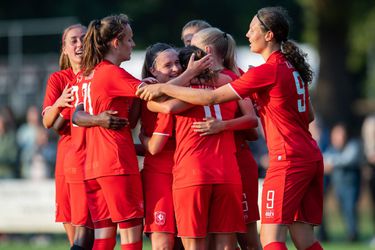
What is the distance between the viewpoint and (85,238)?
9188 millimetres

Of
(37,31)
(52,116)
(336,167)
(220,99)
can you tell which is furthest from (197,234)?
(37,31)

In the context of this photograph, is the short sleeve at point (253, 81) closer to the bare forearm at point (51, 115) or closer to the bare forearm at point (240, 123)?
the bare forearm at point (240, 123)

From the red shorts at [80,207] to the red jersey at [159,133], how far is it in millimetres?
730

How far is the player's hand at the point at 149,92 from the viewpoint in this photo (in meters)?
8.38

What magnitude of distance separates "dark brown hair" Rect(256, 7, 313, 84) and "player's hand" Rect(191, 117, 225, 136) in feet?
2.71

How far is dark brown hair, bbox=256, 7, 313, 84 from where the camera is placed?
27.9 feet

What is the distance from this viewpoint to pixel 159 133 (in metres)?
8.51

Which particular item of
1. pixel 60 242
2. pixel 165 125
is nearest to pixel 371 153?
pixel 60 242

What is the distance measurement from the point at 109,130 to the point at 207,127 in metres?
0.84

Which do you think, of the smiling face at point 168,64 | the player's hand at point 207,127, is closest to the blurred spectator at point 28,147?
the smiling face at point 168,64

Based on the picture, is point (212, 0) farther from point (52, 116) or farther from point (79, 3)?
point (52, 116)

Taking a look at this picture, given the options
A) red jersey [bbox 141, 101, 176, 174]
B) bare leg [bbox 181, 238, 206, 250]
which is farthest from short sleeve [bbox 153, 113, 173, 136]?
bare leg [bbox 181, 238, 206, 250]

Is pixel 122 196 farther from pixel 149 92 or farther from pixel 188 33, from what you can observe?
pixel 188 33

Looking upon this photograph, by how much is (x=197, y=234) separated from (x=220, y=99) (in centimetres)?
111
